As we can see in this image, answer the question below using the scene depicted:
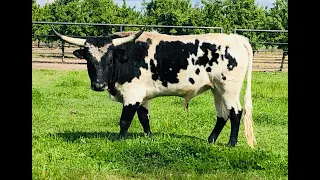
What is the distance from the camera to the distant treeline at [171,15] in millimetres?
8242

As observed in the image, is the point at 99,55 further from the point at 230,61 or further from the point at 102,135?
the point at 230,61

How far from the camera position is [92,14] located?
960cm

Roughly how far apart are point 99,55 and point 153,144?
2.72 ft

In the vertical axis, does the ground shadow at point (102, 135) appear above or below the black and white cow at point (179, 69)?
below

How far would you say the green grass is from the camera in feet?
10.0

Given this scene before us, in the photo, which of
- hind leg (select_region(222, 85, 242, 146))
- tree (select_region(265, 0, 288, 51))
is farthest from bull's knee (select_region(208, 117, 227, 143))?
tree (select_region(265, 0, 288, 51))

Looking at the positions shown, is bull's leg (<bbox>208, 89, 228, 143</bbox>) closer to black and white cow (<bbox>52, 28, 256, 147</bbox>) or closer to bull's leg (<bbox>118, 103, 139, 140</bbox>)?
black and white cow (<bbox>52, 28, 256, 147</bbox>)

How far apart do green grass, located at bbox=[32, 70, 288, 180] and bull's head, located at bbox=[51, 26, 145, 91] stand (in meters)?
0.47

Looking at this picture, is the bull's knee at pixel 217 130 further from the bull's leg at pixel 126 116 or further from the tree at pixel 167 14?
the tree at pixel 167 14

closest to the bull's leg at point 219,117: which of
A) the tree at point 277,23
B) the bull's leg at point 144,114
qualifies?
the bull's leg at point 144,114

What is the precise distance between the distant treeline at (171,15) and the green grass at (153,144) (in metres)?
2.17
